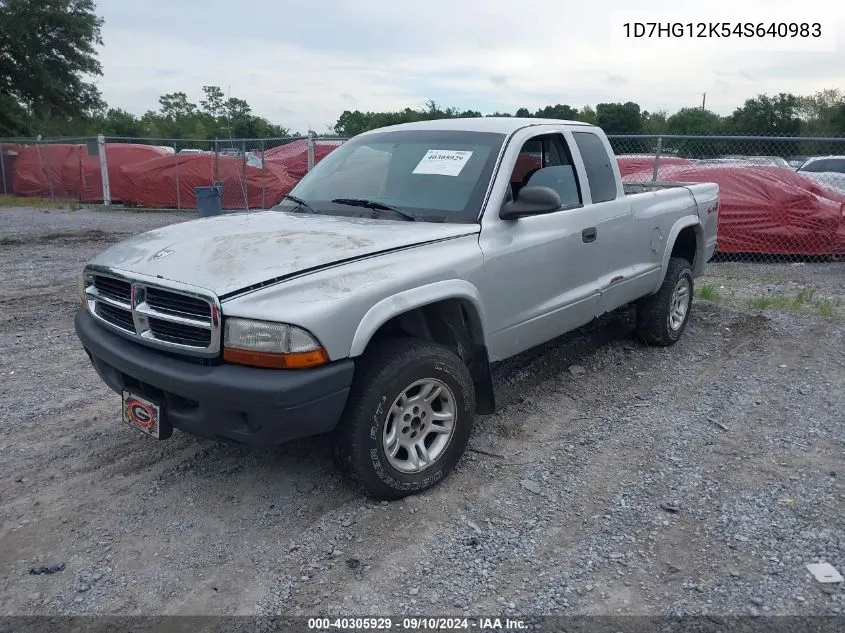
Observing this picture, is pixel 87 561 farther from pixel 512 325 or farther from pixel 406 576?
pixel 512 325

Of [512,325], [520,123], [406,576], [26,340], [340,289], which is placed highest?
[520,123]

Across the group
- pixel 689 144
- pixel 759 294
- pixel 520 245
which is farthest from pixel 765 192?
pixel 689 144

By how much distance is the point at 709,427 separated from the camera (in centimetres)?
447

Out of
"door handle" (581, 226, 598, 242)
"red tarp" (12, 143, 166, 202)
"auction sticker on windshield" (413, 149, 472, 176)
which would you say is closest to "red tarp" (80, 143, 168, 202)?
"red tarp" (12, 143, 166, 202)

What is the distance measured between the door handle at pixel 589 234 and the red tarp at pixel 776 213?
660cm

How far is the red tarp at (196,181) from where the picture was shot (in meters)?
16.4

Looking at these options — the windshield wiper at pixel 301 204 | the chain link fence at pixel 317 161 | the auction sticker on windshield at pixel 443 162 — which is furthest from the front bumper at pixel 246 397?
the chain link fence at pixel 317 161

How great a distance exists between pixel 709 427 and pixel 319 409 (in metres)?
2.72

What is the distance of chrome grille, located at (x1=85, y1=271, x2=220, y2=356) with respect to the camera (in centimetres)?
302

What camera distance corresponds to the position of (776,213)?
10.2 metres

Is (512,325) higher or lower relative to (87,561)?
higher

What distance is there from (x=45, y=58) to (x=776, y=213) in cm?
3459

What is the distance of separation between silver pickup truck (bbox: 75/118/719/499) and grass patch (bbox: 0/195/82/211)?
17223 mm

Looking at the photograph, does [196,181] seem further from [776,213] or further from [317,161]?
[776,213]
